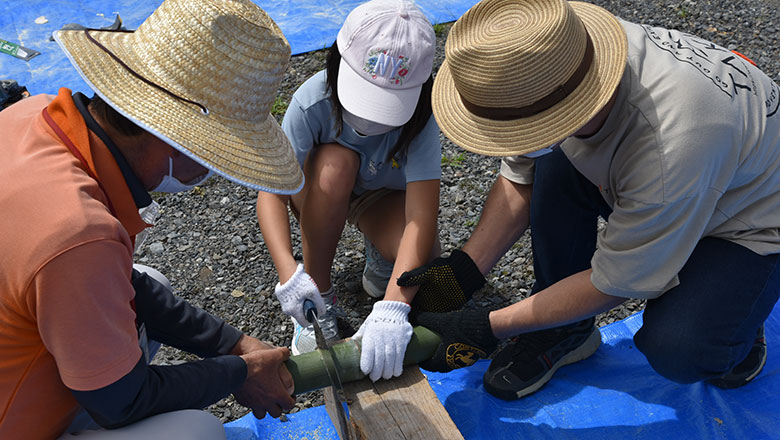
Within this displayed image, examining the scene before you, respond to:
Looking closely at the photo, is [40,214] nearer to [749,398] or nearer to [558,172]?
[558,172]

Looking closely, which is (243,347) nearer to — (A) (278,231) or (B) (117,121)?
(A) (278,231)

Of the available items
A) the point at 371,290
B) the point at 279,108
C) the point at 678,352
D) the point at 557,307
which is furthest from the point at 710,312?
the point at 279,108

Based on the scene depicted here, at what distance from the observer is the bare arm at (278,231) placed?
2.28 meters

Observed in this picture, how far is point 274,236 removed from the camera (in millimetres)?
2320

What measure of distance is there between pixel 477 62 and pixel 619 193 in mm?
589

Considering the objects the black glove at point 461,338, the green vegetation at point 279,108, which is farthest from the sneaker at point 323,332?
the green vegetation at point 279,108

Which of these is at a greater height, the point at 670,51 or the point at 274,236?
the point at 670,51

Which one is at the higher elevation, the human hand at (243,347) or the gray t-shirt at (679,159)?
the gray t-shirt at (679,159)

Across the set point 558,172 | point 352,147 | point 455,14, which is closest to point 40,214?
point 352,147

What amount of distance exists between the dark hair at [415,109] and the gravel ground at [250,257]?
2.91ft

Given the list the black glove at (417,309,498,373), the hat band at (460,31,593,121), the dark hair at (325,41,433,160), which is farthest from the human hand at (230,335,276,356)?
the hat band at (460,31,593,121)

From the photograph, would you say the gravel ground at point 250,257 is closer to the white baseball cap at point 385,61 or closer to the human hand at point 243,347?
the human hand at point 243,347

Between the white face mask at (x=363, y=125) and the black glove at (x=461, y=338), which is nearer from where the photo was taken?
the black glove at (x=461, y=338)

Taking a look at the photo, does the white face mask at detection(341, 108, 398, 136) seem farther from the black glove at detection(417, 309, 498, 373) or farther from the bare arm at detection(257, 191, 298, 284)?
the black glove at detection(417, 309, 498, 373)
